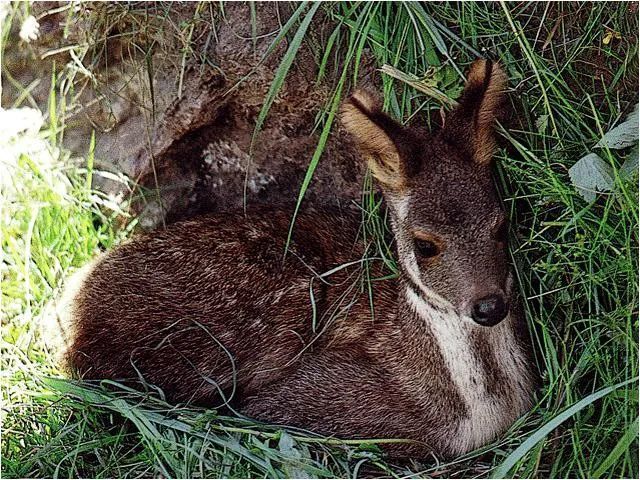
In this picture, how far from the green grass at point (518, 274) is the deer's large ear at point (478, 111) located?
0.10 meters

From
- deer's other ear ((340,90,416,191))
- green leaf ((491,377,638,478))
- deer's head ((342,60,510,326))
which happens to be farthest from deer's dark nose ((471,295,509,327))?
deer's other ear ((340,90,416,191))

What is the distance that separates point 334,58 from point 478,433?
58.5 inches

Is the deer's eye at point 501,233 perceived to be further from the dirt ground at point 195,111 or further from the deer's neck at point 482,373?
the dirt ground at point 195,111

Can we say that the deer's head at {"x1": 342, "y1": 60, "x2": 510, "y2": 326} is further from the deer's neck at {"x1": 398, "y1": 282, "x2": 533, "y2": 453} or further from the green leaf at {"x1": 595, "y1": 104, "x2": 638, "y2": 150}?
the green leaf at {"x1": 595, "y1": 104, "x2": 638, "y2": 150}

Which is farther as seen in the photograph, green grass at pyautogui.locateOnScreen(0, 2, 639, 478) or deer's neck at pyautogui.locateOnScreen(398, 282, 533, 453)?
deer's neck at pyautogui.locateOnScreen(398, 282, 533, 453)

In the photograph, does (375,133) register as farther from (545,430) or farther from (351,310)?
(545,430)

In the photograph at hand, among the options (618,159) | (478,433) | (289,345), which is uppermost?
(618,159)

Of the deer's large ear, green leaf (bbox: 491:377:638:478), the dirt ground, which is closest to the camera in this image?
green leaf (bbox: 491:377:638:478)

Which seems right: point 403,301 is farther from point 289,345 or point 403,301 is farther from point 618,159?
point 618,159

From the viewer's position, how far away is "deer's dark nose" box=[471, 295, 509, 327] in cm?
309

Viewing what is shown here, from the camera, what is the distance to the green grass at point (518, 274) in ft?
10.3

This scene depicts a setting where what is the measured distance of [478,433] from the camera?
337 centimetres

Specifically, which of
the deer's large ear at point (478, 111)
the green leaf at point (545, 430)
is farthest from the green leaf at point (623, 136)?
the green leaf at point (545, 430)

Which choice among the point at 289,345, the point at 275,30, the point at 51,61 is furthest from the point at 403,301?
the point at 51,61
